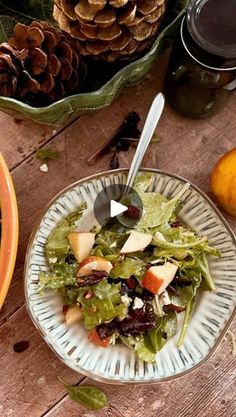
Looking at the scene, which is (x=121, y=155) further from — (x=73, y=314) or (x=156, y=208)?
(x=73, y=314)

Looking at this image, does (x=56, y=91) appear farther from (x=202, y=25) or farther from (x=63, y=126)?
(x=202, y=25)

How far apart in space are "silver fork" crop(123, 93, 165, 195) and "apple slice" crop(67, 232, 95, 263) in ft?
0.31

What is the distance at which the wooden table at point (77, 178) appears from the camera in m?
1.12

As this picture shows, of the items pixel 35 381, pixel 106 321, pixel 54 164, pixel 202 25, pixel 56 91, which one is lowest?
pixel 35 381

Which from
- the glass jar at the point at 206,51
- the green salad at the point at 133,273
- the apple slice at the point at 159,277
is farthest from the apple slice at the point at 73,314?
the glass jar at the point at 206,51

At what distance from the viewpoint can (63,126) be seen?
3.92 ft

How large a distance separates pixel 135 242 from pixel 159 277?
0.06m

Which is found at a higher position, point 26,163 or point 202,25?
point 202,25

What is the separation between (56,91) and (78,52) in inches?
2.6

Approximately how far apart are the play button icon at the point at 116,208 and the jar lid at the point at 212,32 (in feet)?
0.81

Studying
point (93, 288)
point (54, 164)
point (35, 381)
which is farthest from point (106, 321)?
point (54, 164)

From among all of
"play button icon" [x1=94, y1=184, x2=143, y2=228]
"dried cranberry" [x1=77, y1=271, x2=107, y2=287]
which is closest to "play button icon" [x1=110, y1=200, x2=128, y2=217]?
"play button icon" [x1=94, y1=184, x2=143, y2=228]

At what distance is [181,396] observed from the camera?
1.12 metres

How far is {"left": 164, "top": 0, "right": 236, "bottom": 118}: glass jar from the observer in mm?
1024
